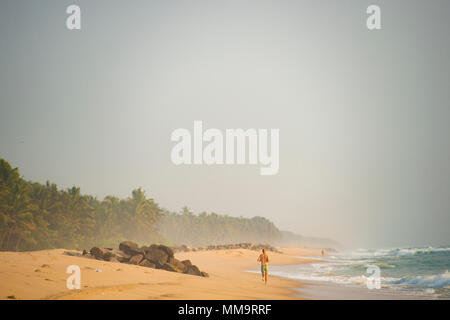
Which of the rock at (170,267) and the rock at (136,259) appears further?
the rock at (170,267)

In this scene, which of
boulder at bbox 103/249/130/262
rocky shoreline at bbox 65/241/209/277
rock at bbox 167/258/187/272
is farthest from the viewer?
rock at bbox 167/258/187/272

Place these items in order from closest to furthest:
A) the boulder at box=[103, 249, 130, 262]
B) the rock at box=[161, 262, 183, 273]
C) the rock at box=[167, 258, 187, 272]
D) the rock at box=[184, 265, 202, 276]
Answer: the boulder at box=[103, 249, 130, 262]
the rock at box=[161, 262, 183, 273]
the rock at box=[167, 258, 187, 272]
the rock at box=[184, 265, 202, 276]

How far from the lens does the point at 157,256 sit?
24.3 meters

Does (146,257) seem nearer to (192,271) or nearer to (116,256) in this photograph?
(116,256)

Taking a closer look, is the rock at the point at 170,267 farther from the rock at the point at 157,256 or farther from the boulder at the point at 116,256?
the boulder at the point at 116,256

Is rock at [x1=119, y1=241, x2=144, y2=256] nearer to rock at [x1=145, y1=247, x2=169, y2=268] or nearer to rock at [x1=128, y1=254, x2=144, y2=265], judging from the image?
rock at [x1=145, y1=247, x2=169, y2=268]

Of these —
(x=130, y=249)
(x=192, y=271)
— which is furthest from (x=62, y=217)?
(x=192, y=271)

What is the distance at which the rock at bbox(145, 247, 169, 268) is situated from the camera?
2384 cm

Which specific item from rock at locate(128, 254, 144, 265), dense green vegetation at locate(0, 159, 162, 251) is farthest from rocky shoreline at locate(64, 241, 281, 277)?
dense green vegetation at locate(0, 159, 162, 251)

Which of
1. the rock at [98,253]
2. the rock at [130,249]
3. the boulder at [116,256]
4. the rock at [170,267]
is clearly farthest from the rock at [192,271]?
the rock at [98,253]

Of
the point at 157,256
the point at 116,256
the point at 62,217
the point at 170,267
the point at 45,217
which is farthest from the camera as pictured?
the point at 62,217

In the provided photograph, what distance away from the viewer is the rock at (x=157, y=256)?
23841mm
